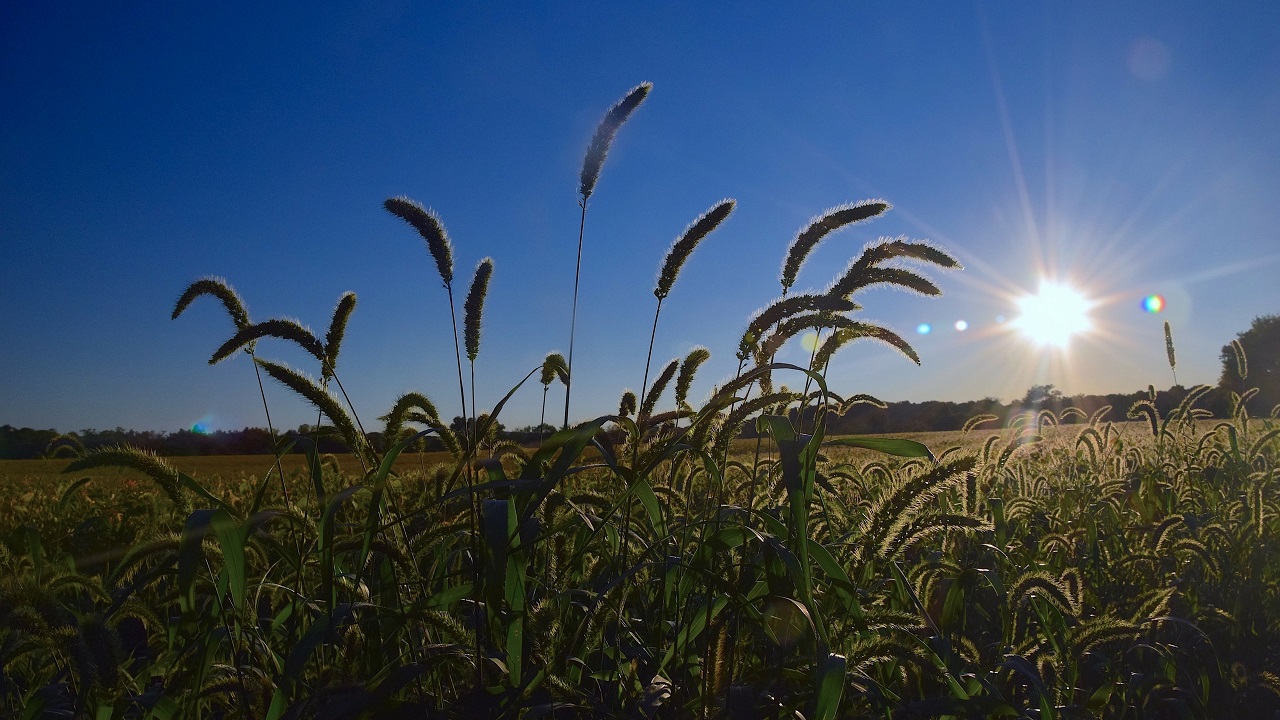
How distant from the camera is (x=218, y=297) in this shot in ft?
8.24

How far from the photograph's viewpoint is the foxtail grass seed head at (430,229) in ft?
7.56

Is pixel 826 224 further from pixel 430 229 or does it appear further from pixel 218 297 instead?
pixel 218 297

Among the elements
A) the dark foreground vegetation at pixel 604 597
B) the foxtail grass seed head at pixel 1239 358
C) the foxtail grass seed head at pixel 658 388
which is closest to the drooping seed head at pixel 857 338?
the dark foreground vegetation at pixel 604 597

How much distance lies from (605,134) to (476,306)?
0.83m

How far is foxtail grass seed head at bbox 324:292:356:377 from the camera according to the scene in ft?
7.10

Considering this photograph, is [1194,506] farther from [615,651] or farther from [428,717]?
[428,717]

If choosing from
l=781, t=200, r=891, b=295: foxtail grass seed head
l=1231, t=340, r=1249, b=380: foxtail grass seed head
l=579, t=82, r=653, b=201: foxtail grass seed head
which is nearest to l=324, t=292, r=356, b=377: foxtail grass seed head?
l=579, t=82, r=653, b=201: foxtail grass seed head

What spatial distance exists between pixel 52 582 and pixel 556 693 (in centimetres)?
175

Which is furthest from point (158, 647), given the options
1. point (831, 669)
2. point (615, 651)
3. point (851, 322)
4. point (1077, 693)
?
point (1077, 693)

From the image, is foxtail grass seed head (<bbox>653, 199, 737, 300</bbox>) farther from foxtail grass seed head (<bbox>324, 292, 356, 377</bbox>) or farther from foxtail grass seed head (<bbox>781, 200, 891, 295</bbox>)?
foxtail grass seed head (<bbox>324, 292, 356, 377</bbox>)

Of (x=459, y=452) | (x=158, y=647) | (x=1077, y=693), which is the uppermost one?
(x=459, y=452)

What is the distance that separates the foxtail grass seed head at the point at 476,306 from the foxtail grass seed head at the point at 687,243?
2.12 feet

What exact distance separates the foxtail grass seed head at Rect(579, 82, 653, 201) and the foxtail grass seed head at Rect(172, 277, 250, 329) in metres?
1.31

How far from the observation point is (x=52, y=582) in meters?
2.24
